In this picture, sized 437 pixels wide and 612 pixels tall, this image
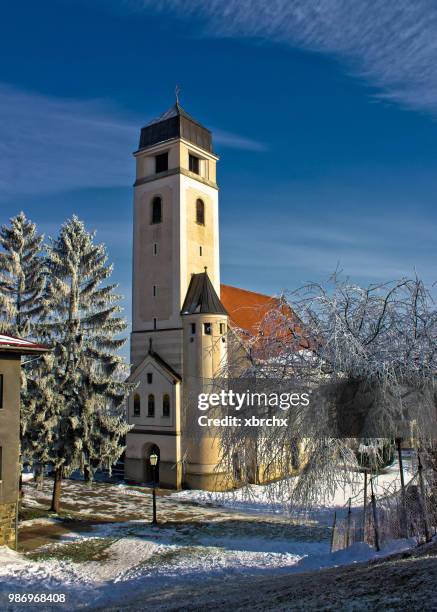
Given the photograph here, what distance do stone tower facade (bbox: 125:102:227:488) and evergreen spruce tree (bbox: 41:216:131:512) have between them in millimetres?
5095

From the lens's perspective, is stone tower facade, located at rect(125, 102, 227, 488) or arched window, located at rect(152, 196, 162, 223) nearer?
stone tower facade, located at rect(125, 102, 227, 488)

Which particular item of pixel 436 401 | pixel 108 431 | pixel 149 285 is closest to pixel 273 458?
pixel 436 401

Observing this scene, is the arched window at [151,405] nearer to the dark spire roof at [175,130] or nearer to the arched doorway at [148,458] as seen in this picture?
the arched doorway at [148,458]

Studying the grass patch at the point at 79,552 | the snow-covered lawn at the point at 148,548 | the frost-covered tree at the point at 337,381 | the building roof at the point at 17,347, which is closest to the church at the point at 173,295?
the snow-covered lawn at the point at 148,548

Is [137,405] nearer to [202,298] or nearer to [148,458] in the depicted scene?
[148,458]

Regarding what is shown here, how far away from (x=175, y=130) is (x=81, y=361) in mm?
16702

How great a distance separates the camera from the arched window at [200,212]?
3512cm

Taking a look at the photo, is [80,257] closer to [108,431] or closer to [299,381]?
[108,431]

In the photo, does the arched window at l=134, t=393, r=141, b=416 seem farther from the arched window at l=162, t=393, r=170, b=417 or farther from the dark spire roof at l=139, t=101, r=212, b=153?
the dark spire roof at l=139, t=101, r=212, b=153

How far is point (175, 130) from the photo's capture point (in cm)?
3450

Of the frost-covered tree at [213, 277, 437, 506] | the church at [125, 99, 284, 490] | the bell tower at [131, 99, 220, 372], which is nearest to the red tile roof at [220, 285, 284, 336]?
the church at [125, 99, 284, 490]

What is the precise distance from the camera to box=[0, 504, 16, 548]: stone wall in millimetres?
17031

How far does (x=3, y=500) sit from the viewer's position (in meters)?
17.0

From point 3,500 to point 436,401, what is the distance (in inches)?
531
